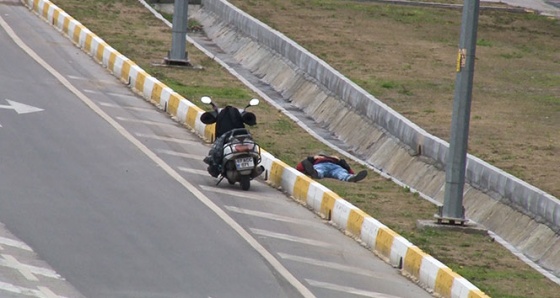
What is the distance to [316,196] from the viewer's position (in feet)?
64.2

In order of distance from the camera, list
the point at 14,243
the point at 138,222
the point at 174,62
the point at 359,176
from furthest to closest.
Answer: the point at 174,62 → the point at 359,176 → the point at 138,222 → the point at 14,243

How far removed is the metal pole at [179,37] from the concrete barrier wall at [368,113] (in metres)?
1.89

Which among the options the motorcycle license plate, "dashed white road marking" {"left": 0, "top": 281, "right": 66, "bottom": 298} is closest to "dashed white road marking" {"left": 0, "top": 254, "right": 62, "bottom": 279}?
"dashed white road marking" {"left": 0, "top": 281, "right": 66, "bottom": 298}

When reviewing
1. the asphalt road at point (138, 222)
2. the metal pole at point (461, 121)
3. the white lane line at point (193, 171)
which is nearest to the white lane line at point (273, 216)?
the asphalt road at point (138, 222)

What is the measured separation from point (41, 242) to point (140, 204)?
2499 mm

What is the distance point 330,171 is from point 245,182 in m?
1.99

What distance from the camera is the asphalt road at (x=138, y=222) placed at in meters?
15.1

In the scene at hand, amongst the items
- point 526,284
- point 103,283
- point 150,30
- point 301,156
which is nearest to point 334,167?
point 301,156

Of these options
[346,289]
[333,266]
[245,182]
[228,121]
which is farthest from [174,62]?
[346,289]

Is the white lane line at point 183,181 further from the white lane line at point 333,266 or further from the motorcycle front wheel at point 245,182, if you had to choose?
the motorcycle front wheel at point 245,182

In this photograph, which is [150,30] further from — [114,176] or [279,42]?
[114,176]

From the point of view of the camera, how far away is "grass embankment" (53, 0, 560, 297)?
Answer: 1858cm

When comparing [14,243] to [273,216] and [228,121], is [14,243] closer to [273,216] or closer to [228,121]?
[273,216]

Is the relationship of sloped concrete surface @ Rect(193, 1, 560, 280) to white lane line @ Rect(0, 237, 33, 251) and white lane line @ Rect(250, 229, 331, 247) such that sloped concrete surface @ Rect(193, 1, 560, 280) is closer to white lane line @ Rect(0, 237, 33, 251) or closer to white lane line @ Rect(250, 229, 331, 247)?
white lane line @ Rect(250, 229, 331, 247)
